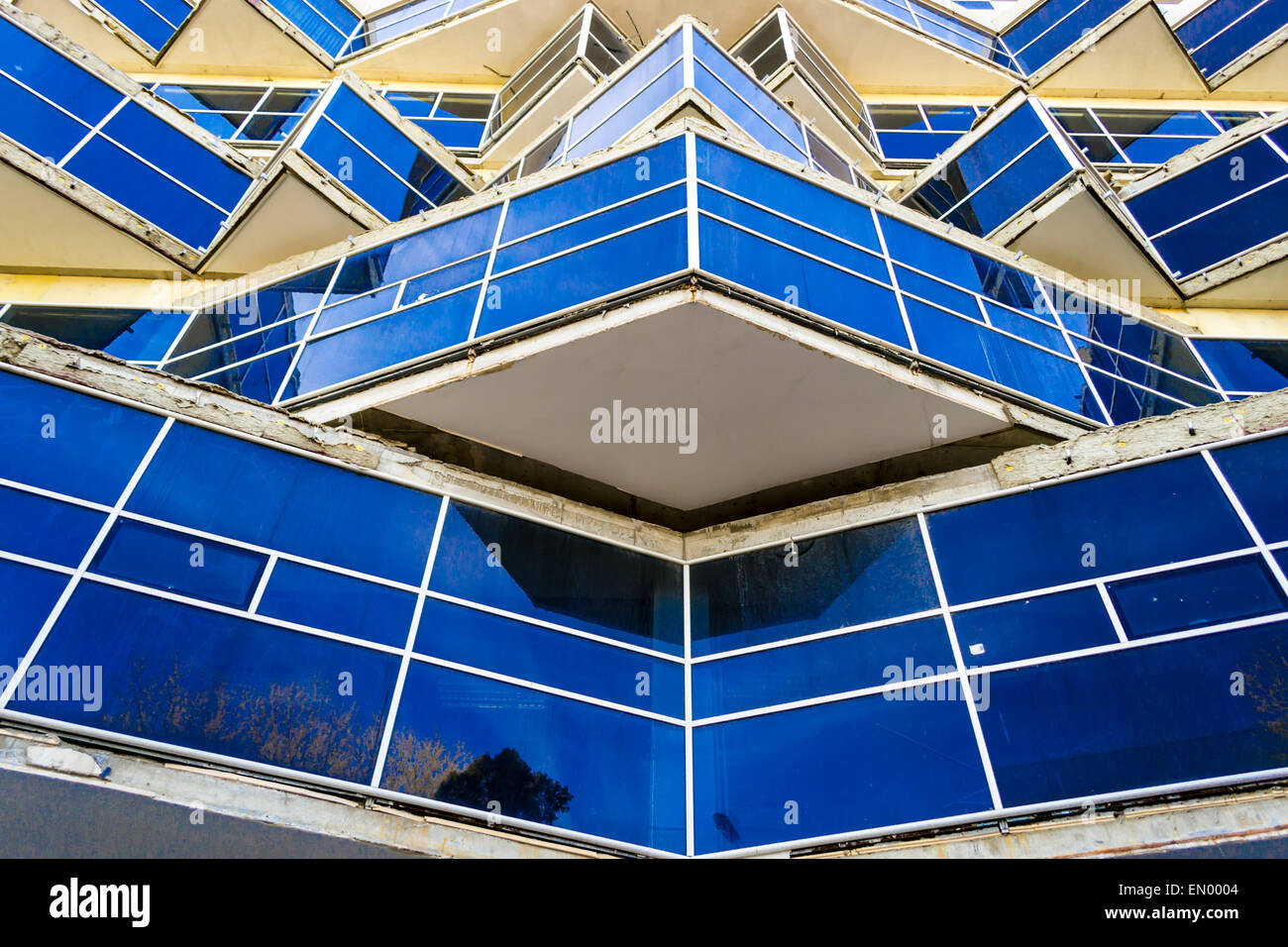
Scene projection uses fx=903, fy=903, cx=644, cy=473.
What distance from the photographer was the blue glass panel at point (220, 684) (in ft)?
20.1

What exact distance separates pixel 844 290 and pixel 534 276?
299 centimetres

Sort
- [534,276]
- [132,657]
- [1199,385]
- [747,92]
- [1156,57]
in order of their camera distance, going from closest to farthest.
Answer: [132,657], [534,276], [1199,385], [747,92], [1156,57]

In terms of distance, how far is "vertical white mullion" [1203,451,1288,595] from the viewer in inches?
266

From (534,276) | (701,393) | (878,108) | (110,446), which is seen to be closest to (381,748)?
(110,446)

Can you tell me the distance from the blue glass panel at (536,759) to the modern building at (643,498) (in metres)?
0.03

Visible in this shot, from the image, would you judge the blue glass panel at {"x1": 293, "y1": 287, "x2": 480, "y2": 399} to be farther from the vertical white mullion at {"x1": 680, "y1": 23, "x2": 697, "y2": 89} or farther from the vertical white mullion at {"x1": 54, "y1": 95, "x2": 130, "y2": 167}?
the vertical white mullion at {"x1": 54, "y1": 95, "x2": 130, "y2": 167}

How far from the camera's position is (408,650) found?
708cm

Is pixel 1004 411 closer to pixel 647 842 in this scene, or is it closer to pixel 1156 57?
pixel 647 842

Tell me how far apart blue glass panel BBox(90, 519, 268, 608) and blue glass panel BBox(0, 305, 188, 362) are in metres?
4.20

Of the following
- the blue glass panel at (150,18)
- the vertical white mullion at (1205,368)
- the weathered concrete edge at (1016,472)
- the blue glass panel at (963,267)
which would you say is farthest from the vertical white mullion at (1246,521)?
the blue glass panel at (150,18)

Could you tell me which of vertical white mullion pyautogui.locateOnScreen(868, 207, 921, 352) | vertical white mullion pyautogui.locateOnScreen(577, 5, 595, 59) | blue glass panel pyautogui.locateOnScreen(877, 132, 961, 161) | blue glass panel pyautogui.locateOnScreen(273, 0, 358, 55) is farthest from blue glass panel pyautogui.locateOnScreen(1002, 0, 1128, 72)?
blue glass panel pyautogui.locateOnScreen(273, 0, 358, 55)

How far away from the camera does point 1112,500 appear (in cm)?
770

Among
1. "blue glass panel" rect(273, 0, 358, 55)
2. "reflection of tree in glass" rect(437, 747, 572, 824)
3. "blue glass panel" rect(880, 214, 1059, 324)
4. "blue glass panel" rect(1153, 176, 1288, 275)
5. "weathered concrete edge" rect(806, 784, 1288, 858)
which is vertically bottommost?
"weathered concrete edge" rect(806, 784, 1288, 858)

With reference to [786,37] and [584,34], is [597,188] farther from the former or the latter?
[786,37]
